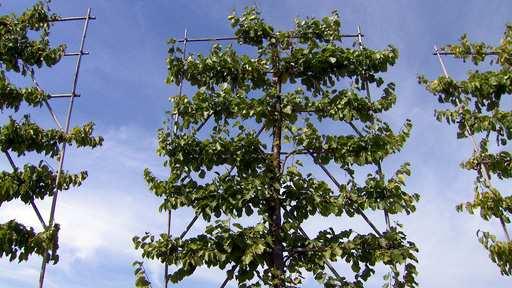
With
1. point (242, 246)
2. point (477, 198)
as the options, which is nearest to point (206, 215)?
point (242, 246)

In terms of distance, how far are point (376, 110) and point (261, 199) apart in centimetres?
199

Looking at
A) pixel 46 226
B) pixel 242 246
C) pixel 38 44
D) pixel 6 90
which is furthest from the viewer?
pixel 38 44

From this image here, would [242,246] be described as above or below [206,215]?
below

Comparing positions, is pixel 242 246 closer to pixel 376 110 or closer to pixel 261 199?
pixel 261 199

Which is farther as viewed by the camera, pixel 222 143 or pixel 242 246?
pixel 222 143

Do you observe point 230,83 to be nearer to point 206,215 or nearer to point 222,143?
point 222,143

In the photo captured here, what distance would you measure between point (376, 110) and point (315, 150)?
96 centimetres

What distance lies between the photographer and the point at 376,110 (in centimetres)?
823

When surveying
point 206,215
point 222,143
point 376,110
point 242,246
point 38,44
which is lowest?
point 242,246

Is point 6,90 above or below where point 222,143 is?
above

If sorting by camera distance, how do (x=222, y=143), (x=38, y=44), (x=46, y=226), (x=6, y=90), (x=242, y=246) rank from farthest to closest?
(x=38, y=44) < (x=6, y=90) < (x=46, y=226) < (x=222, y=143) < (x=242, y=246)

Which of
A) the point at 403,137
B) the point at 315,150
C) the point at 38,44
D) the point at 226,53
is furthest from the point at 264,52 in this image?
the point at 38,44

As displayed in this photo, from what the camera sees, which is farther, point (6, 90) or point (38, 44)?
point (38, 44)

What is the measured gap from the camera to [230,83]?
8547mm
